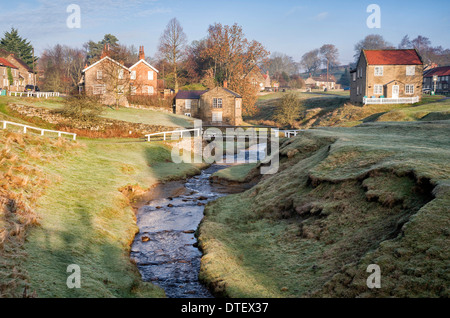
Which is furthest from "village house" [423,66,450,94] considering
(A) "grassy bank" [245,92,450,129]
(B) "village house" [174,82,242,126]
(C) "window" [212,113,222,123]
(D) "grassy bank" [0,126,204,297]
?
(D) "grassy bank" [0,126,204,297]

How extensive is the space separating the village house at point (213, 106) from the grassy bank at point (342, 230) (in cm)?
5834

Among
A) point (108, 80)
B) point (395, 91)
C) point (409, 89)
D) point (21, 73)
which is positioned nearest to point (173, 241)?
point (108, 80)

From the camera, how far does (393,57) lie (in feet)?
253

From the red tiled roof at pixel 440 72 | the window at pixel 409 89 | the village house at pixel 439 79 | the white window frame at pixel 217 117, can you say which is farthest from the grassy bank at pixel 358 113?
the red tiled roof at pixel 440 72

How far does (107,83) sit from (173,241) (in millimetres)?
59923

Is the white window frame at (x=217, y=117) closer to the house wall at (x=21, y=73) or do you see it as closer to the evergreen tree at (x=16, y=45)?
the house wall at (x=21, y=73)

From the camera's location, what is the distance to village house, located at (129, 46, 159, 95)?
78688mm

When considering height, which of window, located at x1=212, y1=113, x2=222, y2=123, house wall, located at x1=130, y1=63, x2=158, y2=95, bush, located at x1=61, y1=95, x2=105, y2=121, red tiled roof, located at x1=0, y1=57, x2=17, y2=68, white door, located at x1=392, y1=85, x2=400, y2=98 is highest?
red tiled roof, located at x1=0, y1=57, x2=17, y2=68

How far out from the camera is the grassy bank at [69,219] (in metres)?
10.7

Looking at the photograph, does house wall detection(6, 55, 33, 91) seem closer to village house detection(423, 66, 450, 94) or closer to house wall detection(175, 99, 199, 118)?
house wall detection(175, 99, 199, 118)

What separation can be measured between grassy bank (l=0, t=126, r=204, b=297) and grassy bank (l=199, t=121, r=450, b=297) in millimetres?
3387

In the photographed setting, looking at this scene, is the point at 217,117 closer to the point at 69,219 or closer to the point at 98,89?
the point at 98,89
